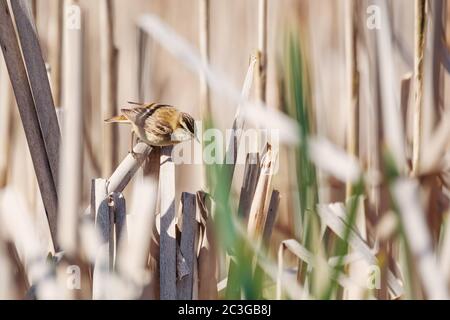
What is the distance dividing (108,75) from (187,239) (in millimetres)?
401

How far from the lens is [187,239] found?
4.40 ft

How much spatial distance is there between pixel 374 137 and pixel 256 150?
0.29 meters

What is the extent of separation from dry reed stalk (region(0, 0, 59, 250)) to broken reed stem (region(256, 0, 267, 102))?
47 cm

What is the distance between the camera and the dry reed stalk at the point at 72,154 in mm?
1271

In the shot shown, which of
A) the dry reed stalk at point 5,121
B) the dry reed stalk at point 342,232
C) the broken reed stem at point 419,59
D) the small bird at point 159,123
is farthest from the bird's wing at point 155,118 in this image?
the broken reed stem at point 419,59

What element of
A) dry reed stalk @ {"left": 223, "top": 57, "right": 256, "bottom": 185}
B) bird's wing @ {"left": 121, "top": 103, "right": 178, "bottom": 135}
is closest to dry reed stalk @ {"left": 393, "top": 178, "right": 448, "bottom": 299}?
dry reed stalk @ {"left": 223, "top": 57, "right": 256, "bottom": 185}

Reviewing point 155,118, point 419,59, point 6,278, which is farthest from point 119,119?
point 419,59

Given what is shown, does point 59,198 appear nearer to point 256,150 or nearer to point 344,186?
point 256,150

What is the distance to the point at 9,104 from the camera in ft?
4.97

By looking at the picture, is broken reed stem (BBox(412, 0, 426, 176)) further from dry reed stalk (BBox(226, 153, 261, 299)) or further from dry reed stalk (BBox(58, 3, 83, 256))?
dry reed stalk (BBox(58, 3, 83, 256))

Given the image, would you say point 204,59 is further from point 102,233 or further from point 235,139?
point 102,233

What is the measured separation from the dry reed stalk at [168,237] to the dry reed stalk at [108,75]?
0.22 metres

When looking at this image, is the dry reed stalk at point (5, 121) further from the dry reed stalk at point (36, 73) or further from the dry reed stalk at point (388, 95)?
the dry reed stalk at point (388, 95)

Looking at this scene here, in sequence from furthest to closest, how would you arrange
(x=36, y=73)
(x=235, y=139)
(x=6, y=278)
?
(x=6, y=278), (x=235, y=139), (x=36, y=73)
